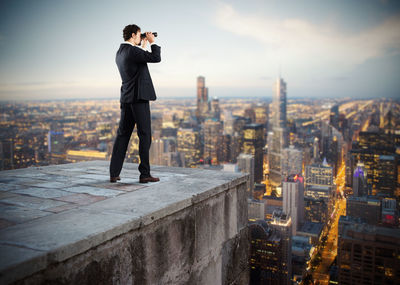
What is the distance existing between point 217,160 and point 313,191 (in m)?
18.1

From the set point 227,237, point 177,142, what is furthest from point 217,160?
point 227,237

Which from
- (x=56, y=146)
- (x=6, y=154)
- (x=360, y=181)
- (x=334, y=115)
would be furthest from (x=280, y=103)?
(x=6, y=154)

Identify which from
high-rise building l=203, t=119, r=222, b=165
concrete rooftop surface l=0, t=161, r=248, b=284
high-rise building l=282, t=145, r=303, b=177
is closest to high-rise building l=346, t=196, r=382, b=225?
concrete rooftop surface l=0, t=161, r=248, b=284

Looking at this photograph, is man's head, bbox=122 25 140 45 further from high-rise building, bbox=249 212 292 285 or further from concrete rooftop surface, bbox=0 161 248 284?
high-rise building, bbox=249 212 292 285

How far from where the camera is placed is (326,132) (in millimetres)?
47438

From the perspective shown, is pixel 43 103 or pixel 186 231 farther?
pixel 43 103

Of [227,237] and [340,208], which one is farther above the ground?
[227,237]

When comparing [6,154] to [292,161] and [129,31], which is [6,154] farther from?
[292,161]

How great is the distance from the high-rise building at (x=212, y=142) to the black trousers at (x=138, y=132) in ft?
141

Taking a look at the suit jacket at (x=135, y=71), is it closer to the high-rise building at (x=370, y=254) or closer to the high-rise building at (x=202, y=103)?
the high-rise building at (x=370, y=254)

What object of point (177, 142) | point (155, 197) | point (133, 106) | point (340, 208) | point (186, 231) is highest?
point (133, 106)

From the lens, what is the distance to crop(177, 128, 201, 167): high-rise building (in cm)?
4422

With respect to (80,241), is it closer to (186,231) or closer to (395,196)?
(186,231)

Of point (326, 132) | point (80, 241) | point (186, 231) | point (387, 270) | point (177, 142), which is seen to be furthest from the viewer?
point (326, 132)
